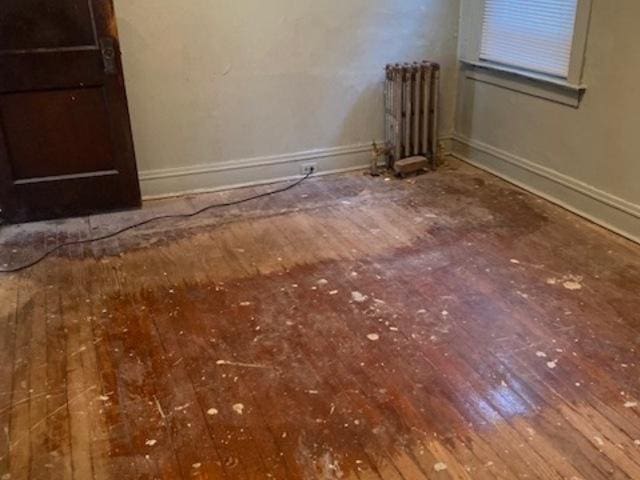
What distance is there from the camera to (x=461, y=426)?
2062 mm

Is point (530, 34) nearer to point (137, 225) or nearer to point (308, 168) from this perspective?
point (308, 168)

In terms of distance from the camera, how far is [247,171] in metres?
4.18

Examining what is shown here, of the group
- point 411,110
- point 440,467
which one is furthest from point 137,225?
point 440,467

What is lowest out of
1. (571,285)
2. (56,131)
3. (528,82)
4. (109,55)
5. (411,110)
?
(571,285)

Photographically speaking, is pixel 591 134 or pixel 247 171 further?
pixel 247 171

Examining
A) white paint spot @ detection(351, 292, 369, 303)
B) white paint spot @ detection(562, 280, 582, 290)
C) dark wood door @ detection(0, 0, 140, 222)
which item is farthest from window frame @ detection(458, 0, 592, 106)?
dark wood door @ detection(0, 0, 140, 222)

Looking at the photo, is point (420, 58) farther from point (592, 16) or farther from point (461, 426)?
point (461, 426)

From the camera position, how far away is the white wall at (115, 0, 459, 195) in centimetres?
374

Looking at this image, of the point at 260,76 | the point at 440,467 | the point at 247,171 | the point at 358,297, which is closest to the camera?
the point at 440,467

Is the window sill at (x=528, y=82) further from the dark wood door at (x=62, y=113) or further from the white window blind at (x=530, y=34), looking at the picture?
the dark wood door at (x=62, y=113)

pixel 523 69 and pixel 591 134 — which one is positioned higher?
pixel 523 69

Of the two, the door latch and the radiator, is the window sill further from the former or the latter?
the door latch

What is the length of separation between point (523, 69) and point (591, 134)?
2.18 ft

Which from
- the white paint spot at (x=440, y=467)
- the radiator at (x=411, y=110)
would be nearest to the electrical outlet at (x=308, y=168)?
the radiator at (x=411, y=110)
